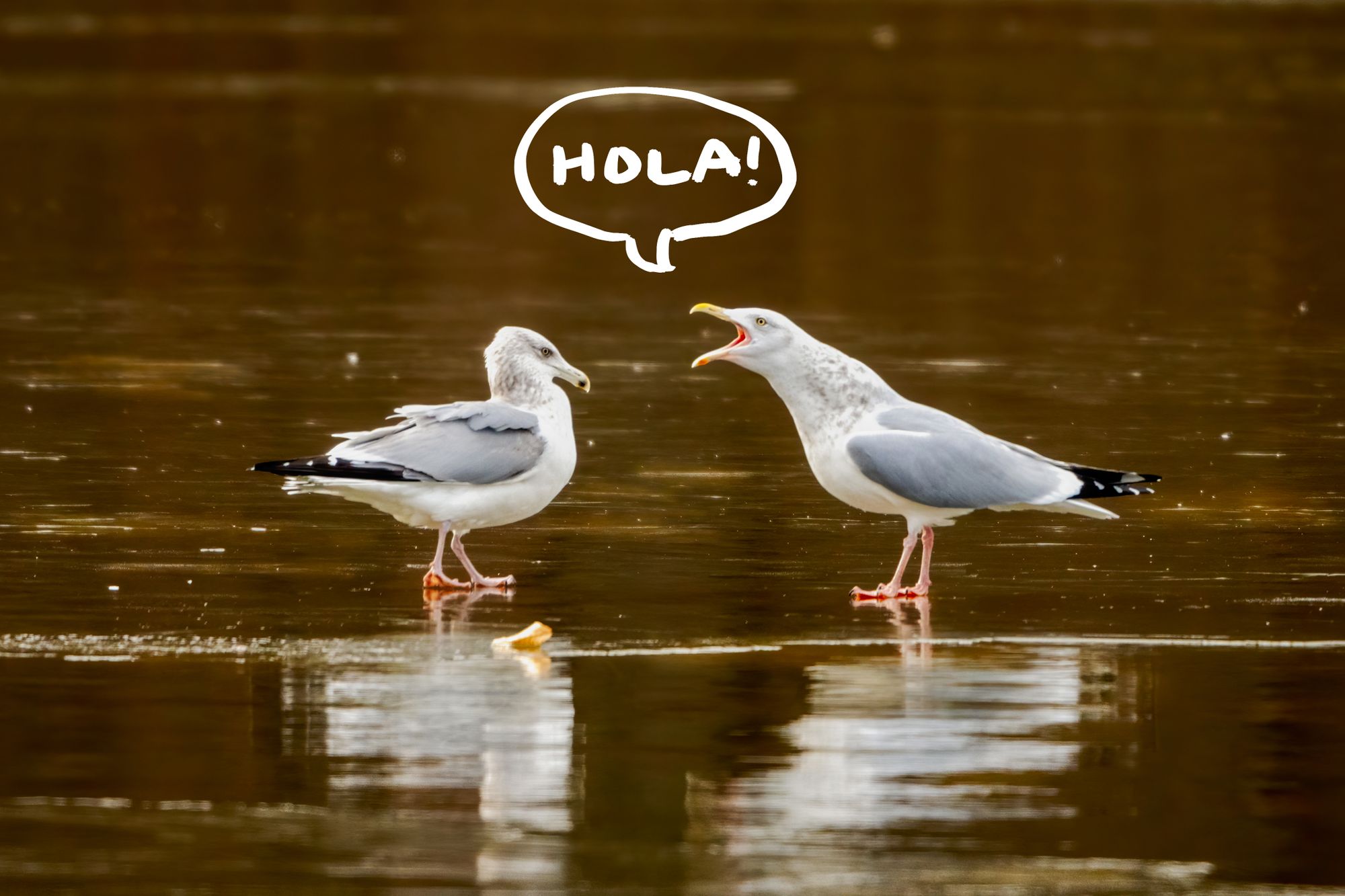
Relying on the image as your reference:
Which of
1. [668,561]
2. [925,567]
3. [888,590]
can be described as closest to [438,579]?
[668,561]

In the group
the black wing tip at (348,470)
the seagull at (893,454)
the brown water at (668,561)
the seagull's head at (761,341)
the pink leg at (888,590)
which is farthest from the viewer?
the seagull's head at (761,341)

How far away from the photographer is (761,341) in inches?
379

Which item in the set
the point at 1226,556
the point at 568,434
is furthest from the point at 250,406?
the point at 1226,556

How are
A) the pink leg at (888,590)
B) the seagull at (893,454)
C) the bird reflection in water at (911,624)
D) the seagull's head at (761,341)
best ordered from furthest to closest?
1. the seagull's head at (761,341)
2. the seagull at (893,454)
3. the pink leg at (888,590)
4. the bird reflection in water at (911,624)

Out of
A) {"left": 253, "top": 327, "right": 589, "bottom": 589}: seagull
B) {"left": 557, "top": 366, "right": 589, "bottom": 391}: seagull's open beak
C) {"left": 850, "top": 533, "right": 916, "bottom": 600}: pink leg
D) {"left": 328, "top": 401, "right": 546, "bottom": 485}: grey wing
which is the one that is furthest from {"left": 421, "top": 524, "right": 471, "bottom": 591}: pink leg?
{"left": 850, "top": 533, "right": 916, "bottom": 600}: pink leg

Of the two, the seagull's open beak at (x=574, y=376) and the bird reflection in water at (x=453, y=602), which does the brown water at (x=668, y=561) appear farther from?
the seagull's open beak at (x=574, y=376)

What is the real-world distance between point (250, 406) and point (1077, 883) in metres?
8.40

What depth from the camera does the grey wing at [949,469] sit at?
927 cm

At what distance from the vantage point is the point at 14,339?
1611 cm

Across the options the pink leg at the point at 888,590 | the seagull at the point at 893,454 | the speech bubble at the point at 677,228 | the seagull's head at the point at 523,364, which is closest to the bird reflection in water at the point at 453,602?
the seagull's head at the point at 523,364

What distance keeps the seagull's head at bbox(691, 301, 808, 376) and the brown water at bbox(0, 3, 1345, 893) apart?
785 millimetres

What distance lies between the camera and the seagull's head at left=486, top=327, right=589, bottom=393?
9.89 m

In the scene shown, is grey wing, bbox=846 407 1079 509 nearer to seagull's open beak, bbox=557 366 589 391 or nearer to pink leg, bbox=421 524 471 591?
seagull's open beak, bbox=557 366 589 391

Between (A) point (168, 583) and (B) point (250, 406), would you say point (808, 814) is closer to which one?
(A) point (168, 583)
